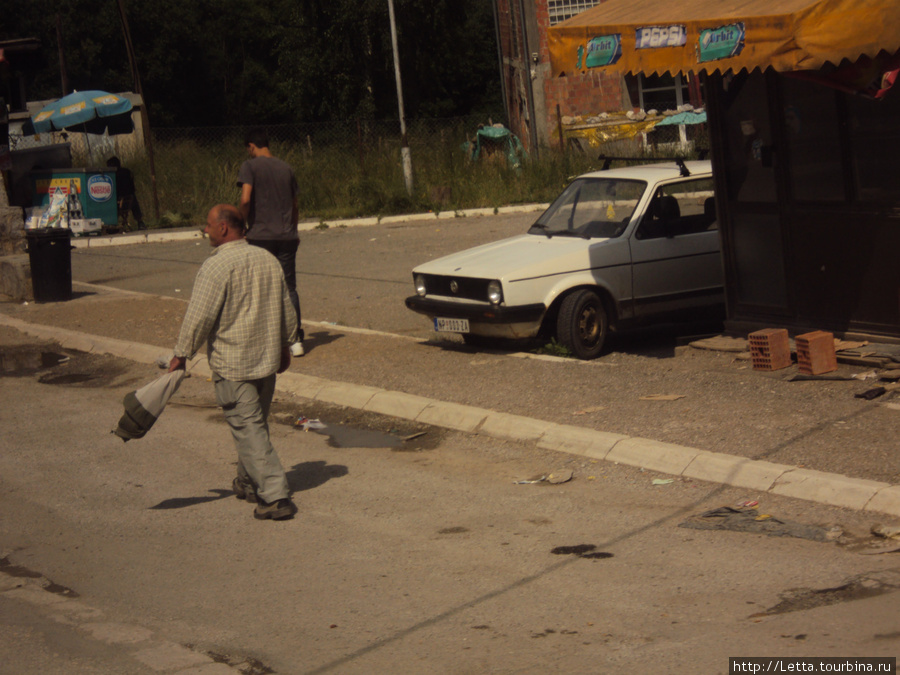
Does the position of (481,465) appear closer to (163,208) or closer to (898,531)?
(898,531)

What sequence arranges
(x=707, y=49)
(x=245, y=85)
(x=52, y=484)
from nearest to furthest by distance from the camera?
(x=52, y=484) < (x=707, y=49) < (x=245, y=85)

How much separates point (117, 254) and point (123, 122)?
28.5 feet

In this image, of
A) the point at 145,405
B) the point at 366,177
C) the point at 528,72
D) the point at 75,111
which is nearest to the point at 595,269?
the point at 145,405

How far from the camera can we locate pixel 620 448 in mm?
6816

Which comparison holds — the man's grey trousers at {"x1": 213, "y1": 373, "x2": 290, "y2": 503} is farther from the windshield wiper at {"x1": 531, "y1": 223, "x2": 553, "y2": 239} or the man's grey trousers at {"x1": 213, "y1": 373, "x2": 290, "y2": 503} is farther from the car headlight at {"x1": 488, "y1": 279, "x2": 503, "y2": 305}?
the windshield wiper at {"x1": 531, "y1": 223, "x2": 553, "y2": 239}

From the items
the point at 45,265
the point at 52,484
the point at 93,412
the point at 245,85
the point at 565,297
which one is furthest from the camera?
the point at 245,85

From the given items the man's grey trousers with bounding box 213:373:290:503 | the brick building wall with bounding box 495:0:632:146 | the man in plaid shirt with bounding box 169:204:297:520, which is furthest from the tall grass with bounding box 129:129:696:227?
the man's grey trousers with bounding box 213:373:290:503

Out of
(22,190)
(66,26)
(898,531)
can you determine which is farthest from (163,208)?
(66,26)

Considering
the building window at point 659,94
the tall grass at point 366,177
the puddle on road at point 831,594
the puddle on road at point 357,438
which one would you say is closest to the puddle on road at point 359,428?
the puddle on road at point 357,438

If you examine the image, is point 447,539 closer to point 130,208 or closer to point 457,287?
point 457,287

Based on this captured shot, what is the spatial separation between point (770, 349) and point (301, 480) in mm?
3949

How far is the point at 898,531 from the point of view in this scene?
17.0 feet

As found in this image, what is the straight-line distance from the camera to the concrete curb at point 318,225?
858 inches

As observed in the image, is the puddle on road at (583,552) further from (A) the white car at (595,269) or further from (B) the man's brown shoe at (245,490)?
(A) the white car at (595,269)
